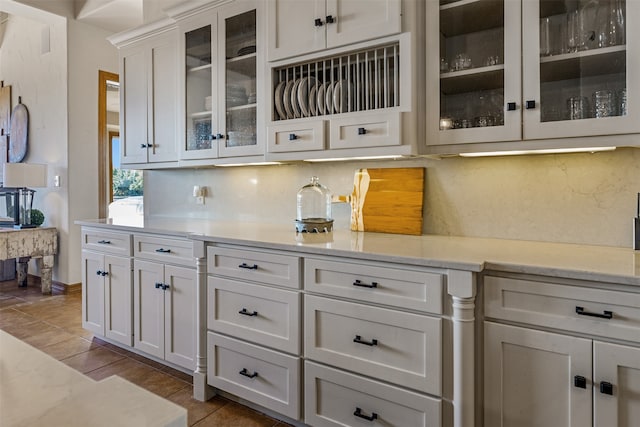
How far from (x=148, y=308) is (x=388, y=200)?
162cm

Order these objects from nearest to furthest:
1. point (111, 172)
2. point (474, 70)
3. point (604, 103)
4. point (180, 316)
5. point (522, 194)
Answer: point (604, 103) < point (474, 70) < point (522, 194) < point (180, 316) < point (111, 172)

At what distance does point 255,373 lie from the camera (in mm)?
1936

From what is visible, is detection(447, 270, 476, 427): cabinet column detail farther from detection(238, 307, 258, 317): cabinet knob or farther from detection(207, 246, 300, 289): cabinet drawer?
detection(238, 307, 258, 317): cabinet knob

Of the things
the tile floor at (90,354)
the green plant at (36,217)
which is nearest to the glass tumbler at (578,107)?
the tile floor at (90,354)

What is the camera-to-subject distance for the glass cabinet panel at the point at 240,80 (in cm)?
243

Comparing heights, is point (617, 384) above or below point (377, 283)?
below

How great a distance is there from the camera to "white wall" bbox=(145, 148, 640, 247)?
67.7 inches

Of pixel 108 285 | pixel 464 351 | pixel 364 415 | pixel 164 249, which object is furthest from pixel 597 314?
pixel 108 285

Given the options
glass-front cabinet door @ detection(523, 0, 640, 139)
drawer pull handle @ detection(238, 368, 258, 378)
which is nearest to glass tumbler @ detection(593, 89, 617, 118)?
glass-front cabinet door @ detection(523, 0, 640, 139)

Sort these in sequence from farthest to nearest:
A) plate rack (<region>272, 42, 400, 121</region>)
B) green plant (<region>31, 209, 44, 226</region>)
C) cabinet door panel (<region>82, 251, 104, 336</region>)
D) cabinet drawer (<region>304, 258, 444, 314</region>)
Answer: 1. green plant (<region>31, 209, 44, 226</region>)
2. cabinet door panel (<region>82, 251, 104, 336</region>)
3. plate rack (<region>272, 42, 400, 121</region>)
4. cabinet drawer (<region>304, 258, 444, 314</region>)

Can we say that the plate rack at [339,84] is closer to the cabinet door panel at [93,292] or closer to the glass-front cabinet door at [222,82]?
the glass-front cabinet door at [222,82]

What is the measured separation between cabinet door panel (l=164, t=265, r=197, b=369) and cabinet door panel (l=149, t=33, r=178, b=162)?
38.9 inches

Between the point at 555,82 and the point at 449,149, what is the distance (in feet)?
1.57

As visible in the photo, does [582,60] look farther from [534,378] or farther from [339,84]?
[534,378]
